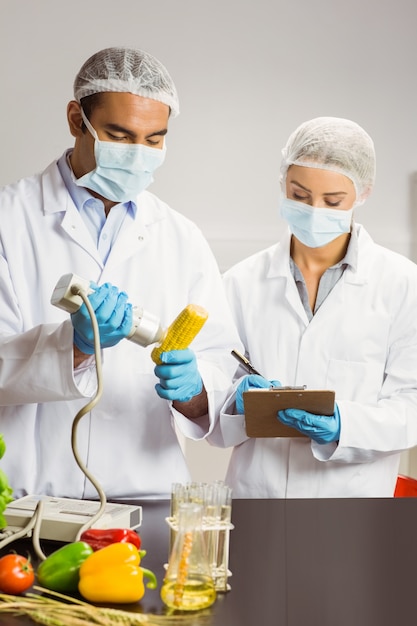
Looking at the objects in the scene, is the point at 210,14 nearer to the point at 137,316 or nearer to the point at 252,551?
the point at 137,316

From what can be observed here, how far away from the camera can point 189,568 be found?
1.00 meters

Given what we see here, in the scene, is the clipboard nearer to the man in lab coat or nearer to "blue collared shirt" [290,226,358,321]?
the man in lab coat

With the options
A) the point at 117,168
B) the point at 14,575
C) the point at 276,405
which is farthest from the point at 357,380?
the point at 14,575

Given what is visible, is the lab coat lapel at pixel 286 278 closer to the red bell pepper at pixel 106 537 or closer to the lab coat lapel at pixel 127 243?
the lab coat lapel at pixel 127 243

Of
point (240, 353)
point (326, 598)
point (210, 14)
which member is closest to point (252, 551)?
point (326, 598)

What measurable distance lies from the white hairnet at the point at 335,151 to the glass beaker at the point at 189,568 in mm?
1390

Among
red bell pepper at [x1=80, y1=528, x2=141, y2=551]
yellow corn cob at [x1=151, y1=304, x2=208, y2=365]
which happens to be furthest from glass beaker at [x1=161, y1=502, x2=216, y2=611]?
yellow corn cob at [x1=151, y1=304, x2=208, y2=365]

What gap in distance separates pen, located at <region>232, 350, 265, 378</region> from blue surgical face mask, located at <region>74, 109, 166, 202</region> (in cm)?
50

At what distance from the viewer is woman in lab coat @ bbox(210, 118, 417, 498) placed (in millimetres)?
2039

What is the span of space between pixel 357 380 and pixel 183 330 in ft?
2.59

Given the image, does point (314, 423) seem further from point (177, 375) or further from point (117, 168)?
point (117, 168)

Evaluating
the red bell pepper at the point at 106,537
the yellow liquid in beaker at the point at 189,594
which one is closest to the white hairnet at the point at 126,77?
the red bell pepper at the point at 106,537

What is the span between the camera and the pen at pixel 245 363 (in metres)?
2.02

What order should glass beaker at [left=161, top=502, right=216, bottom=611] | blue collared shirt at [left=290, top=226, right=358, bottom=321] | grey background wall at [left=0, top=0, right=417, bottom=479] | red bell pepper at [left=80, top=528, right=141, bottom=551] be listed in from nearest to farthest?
glass beaker at [left=161, top=502, right=216, bottom=611] < red bell pepper at [left=80, top=528, right=141, bottom=551] < blue collared shirt at [left=290, top=226, right=358, bottom=321] < grey background wall at [left=0, top=0, right=417, bottom=479]
